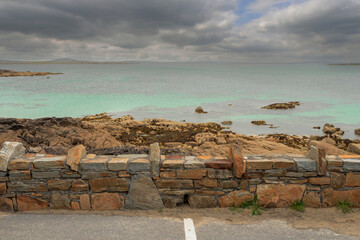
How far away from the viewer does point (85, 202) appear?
17.4 feet

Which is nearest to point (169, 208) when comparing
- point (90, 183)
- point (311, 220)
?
point (90, 183)

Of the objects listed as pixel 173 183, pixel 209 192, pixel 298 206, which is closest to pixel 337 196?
pixel 298 206

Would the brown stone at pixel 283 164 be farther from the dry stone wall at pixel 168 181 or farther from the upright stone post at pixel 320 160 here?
the upright stone post at pixel 320 160

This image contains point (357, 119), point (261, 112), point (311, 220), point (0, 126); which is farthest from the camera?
point (261, 112)

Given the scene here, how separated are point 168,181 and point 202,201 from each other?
0.78m

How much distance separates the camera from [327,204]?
17.2 ft

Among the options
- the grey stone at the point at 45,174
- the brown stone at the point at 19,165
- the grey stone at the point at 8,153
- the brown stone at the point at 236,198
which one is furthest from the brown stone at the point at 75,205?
the brown stone at the point at 236,198

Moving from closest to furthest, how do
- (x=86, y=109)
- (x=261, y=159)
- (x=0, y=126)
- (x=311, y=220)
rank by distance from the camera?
(x=311, y=220)
(x=261, y=159)
(x=0, y=126)
(x=86, y=109)

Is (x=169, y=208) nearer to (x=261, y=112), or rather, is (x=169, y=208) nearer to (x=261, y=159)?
(x=261, y=159)

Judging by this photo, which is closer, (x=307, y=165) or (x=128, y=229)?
(x=128, y=229)

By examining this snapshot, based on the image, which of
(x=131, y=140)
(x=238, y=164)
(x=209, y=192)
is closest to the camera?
(x=238, y=164)

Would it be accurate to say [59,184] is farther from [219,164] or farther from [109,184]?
[219,164]

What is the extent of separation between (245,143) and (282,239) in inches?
336

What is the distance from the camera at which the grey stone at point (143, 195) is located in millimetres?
5203
